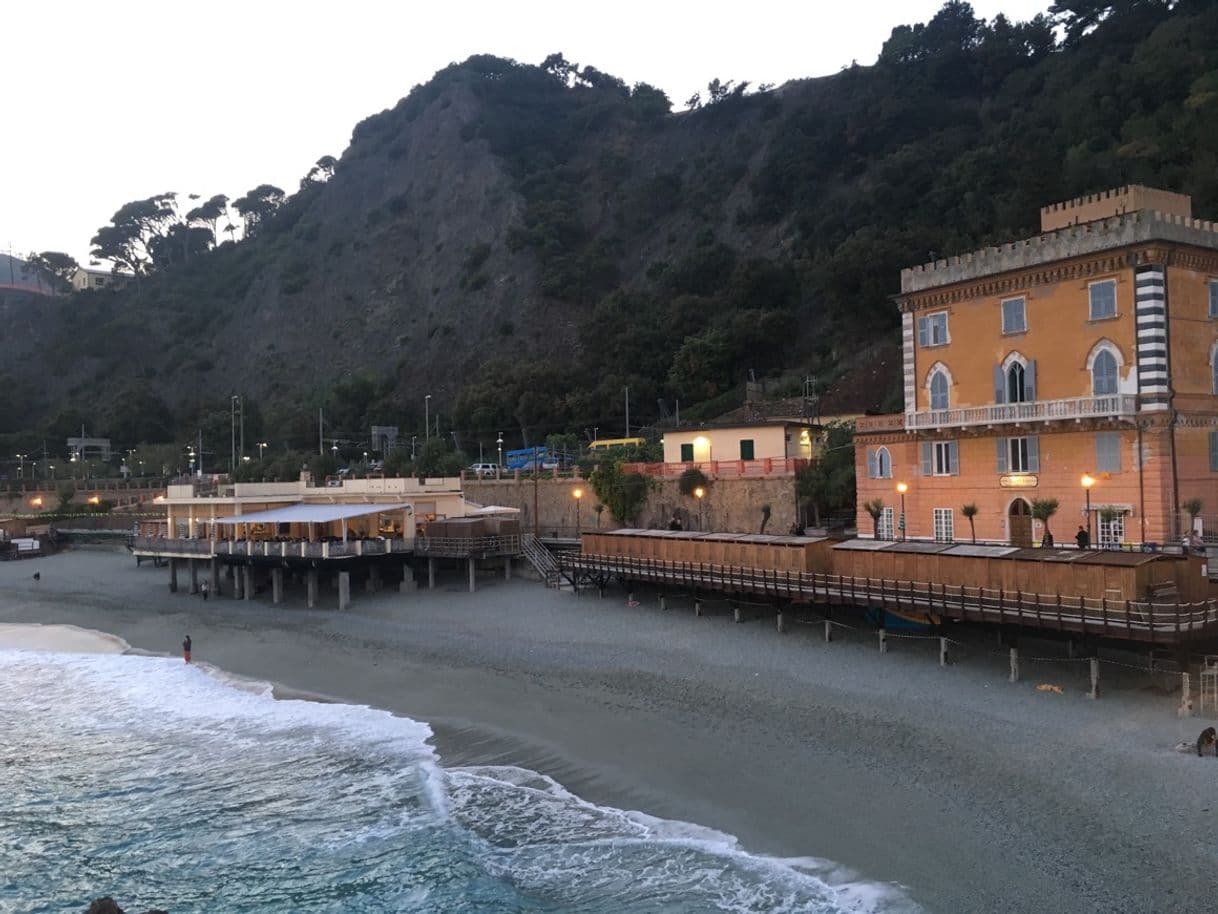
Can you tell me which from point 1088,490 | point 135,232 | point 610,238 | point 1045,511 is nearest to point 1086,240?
point 1088,490

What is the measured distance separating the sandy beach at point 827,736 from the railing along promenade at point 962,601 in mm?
1290

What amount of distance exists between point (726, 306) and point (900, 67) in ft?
138

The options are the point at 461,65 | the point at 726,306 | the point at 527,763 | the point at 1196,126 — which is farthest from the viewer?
the point at 461,65

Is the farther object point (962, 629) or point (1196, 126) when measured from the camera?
point (1196, 126)

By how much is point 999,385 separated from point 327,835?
24611mm

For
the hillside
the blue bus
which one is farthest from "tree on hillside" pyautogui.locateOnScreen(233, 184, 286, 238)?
the blue bus

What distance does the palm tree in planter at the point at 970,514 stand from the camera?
2972 centimetres

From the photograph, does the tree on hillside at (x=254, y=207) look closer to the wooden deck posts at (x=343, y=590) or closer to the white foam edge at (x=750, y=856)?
the wooden deck posts at (x=343, y=590)

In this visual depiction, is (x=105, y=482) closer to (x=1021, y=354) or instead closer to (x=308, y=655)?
(x=308, y=655)

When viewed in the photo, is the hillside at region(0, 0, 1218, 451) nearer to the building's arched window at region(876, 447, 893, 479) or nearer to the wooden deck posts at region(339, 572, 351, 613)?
the building's arched window at region(876, 447, 893, 479)

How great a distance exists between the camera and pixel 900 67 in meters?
96.7

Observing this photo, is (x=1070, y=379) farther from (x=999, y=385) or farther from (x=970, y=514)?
(x=970, y=514)

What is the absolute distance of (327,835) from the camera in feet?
54.8

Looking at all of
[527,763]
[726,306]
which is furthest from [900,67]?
[527,763]
